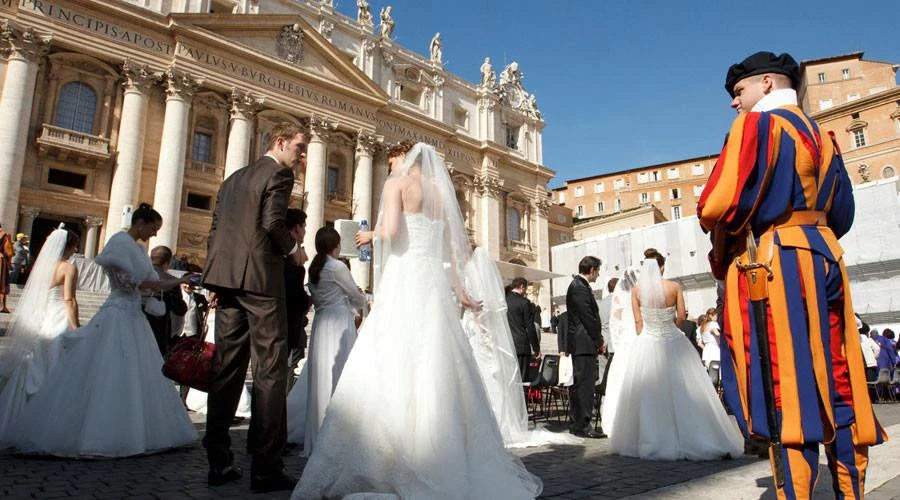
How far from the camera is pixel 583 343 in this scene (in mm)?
6535

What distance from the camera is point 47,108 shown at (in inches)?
802

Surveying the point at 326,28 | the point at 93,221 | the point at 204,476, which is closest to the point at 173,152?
the point at 93,221

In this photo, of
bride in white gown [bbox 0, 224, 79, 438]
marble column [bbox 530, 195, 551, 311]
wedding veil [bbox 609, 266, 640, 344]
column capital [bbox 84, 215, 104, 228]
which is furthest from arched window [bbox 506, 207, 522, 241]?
bride in white gown [bbox 0, 224, 79, 438]

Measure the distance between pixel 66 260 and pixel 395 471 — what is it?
166 inches

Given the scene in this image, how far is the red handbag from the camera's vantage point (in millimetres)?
3674

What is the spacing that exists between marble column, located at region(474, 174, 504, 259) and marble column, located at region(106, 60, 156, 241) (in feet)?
64.3

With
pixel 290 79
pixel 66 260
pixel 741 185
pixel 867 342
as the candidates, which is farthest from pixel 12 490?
pixel 290 79

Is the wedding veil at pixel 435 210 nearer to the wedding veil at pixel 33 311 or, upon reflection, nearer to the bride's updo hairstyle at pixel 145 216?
the bride's updo hairstyle at pixel 145 216

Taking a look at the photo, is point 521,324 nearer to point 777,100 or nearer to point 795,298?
point 777,100

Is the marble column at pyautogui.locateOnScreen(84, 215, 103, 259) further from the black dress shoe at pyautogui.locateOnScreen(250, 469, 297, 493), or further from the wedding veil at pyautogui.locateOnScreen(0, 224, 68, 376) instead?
the black dress shoe at pyautogui.locateOnScreen(250, 469, 297, 493)

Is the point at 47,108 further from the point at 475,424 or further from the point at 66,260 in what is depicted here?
the point at 475,424

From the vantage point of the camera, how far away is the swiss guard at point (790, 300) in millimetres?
2023

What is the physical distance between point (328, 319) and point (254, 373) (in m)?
1.88

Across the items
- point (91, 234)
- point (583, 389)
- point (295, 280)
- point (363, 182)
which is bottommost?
point (583, 389)
